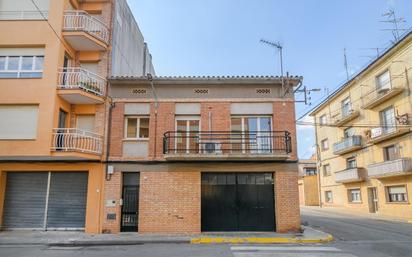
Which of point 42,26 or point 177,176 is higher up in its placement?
point 42,26

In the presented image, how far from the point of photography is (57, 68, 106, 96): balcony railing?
13516 millimetres

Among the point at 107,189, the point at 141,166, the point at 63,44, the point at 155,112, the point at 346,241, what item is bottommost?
the point at 346,241

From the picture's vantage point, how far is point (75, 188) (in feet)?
46.0

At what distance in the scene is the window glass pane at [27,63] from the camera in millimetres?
13797

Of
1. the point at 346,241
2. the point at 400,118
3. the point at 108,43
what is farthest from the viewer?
the point at 400,118

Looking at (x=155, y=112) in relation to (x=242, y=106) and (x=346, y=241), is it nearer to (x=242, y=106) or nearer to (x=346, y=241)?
(x=242, y=106)

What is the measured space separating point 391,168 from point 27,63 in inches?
887

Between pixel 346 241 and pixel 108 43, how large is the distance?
13.3 meters

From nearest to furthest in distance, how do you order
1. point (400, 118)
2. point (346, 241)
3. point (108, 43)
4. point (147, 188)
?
point (346, 241), point (147, 188), point (108, 43), point (400, 118)

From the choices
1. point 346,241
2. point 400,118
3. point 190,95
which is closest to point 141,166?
point 190,95

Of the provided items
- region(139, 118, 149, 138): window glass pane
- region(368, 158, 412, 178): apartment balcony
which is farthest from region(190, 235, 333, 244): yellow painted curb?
region(368, 158, 412, 178): apartment balcony

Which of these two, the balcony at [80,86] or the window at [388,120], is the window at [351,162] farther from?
Answer: the balcony at [80,86]

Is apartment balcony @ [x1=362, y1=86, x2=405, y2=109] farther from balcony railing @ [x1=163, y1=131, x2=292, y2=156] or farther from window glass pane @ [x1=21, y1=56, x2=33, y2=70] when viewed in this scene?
window glass pane @ [x1=21, y1=56, x2=33, y2=70]

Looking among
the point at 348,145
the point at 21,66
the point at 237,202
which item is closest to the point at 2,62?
the point at 21,66
